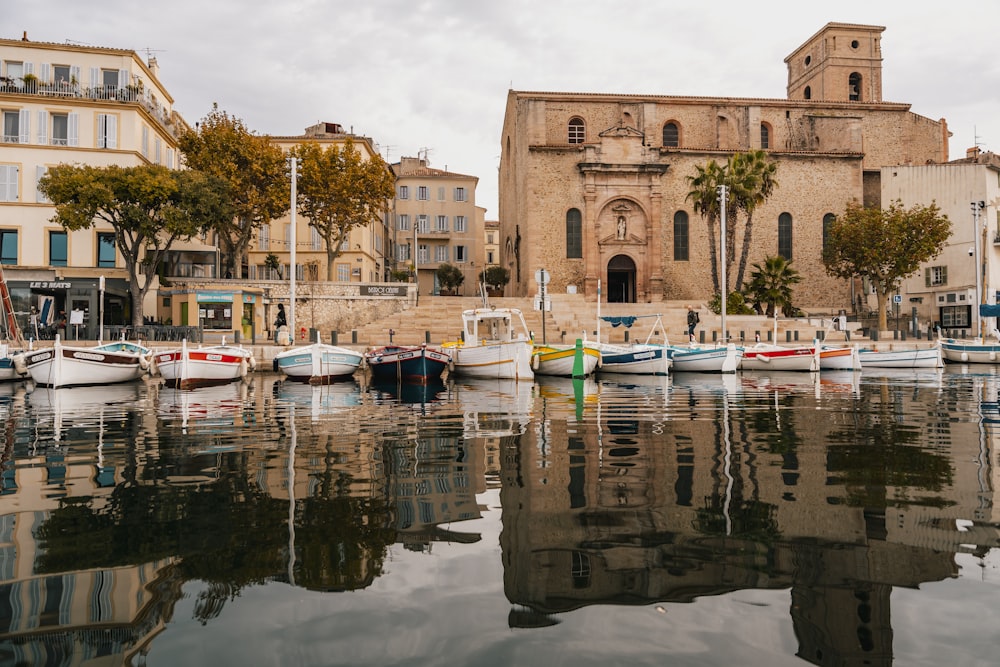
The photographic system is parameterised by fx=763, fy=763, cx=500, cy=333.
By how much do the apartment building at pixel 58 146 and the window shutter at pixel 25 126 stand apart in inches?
1.8

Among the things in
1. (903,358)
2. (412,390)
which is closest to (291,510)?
(412,390)

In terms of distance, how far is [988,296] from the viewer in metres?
48.6

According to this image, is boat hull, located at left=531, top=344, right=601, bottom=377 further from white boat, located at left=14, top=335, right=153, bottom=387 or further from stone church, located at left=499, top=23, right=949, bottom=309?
stone church, located at left=499, top=23, right=949, bottom=309

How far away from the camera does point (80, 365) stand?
76.9 ft

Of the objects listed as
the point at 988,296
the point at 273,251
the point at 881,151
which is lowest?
the point at 988,296

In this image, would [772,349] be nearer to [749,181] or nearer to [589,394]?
[589,394]

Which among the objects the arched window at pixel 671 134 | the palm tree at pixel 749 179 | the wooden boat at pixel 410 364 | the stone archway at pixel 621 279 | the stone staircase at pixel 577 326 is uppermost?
the arched window at pixel 671 134

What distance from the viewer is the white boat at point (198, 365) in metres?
23.6

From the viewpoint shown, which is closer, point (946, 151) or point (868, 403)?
point (868, 403)

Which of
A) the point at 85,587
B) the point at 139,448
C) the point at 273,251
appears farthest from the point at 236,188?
the point at 85,587

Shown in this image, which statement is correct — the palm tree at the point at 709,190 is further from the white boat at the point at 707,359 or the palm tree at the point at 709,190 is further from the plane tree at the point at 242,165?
the plane tree at the point at 242,165

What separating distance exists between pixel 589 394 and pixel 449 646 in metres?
16.7

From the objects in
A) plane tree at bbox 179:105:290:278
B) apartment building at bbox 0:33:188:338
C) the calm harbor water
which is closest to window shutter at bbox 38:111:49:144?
apartment building at bbox 0:33:188:338

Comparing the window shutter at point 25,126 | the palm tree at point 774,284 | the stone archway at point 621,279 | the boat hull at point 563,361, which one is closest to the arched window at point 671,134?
the stone archway at point 621,279
